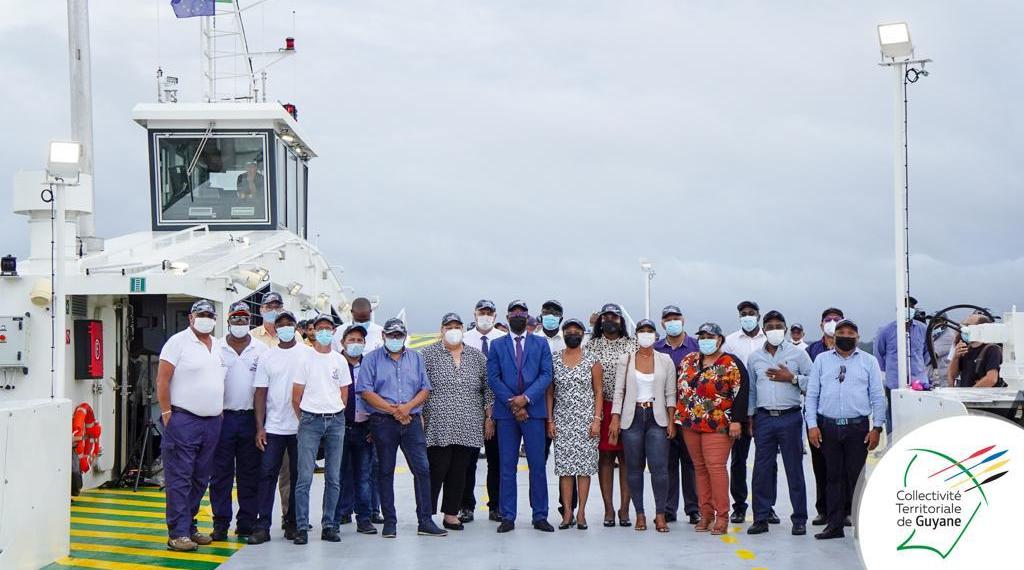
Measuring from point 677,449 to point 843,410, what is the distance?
171 cm

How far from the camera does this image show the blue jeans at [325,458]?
9.08 metres

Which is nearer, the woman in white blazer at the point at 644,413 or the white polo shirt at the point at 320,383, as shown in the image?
the white polo shirt at the point at 320,383

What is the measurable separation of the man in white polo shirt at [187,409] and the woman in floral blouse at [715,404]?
12.3 ft

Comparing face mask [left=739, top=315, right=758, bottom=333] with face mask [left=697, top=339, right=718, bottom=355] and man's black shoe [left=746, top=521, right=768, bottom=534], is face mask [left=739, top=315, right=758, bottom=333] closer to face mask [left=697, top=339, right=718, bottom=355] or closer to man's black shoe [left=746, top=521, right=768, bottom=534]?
face mask [left=697, top=339, right=718, bottom=355]

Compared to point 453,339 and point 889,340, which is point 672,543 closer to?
point 453,339

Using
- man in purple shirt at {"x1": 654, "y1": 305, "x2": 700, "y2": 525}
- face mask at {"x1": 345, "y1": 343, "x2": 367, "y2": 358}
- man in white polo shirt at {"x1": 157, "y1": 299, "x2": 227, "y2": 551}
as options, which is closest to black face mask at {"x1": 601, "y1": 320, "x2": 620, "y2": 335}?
man in purple shirt at {"x1": 654, "y1": 305, "x2": 700, "y2": 525}

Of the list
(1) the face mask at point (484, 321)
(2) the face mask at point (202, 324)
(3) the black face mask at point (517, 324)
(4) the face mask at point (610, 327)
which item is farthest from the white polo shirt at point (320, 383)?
(4) the face mask at point (610, 327)

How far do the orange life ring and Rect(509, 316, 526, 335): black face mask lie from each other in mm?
4478

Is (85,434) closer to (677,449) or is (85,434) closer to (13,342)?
(13,342)

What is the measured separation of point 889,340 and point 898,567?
593 centimetres

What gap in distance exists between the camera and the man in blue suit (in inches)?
375

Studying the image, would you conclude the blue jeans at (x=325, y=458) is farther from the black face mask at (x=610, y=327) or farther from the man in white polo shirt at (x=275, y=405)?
the black face mask at (x=610, y=327)

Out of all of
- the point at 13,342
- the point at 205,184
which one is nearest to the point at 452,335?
the point at 13,342

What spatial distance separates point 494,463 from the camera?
33.9ft
